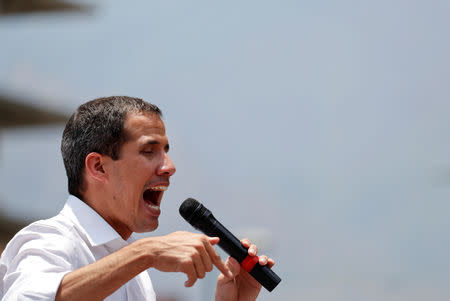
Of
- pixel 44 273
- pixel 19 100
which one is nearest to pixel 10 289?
pixel 44 273

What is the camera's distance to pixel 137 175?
185cm

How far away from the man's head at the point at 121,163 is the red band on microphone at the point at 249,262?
29cm

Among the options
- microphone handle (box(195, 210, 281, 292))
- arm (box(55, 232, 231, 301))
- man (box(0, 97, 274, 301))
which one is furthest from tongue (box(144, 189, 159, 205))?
arm (box(55, 232, 231, 301))

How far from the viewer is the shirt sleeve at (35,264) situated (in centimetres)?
146

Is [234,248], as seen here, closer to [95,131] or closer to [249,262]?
[249,262]

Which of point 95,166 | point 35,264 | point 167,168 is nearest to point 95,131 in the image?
point 95,166

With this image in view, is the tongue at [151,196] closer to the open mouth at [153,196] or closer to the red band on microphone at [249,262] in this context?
the open mouth at [153,196]

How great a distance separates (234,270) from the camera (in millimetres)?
1946

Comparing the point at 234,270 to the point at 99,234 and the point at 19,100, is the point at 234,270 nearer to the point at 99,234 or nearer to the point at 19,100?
the point at 99,234

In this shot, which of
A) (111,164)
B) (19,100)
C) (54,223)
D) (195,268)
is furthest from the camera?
(19,100)

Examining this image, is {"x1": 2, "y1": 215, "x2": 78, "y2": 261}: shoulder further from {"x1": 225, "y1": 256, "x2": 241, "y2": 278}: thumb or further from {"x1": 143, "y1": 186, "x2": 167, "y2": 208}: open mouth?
{"x1": 225, "y1": 256, "x2": 241, "y2": 278}: thumb

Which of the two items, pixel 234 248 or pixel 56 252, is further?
pixel 234 248

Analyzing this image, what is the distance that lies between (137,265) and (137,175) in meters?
0.43

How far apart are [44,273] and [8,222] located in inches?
395
